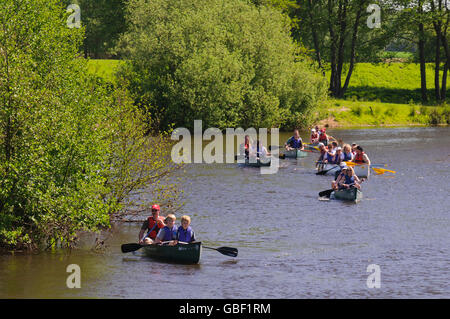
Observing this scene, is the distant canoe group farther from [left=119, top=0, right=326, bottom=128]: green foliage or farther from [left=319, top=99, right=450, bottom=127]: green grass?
[left=319, top=99, right=450, bottom=127]: green grass

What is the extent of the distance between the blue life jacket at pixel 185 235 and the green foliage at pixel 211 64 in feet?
101

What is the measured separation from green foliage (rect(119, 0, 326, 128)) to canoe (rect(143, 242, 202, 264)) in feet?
101

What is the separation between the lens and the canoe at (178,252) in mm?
18953

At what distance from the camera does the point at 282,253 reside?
20.6 m

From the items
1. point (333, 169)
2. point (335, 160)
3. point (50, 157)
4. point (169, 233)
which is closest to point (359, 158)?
point (335, 160)

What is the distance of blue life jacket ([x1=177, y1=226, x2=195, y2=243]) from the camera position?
63.1ft

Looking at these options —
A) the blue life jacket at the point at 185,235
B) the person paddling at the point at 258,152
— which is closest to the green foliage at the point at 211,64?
the person paddling at the point at 258,152

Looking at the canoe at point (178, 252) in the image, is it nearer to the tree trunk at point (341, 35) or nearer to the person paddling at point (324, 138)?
the person paddling at point (324, 138)

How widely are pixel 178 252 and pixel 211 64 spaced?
3338cm

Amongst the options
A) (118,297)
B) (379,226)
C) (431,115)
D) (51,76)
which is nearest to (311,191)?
(379,226)
